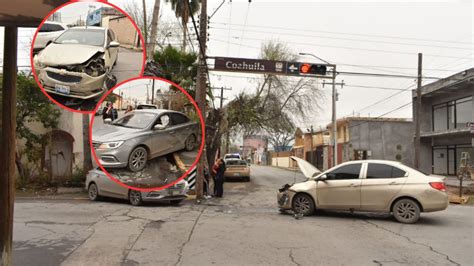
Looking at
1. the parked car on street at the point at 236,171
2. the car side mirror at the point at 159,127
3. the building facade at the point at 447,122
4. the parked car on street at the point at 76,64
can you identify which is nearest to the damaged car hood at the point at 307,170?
the car side mirror at the point at 159,127

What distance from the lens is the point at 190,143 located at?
457cm

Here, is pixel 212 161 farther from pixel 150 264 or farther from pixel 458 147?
pixel 458 147

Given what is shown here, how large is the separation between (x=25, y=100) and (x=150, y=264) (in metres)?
14.4

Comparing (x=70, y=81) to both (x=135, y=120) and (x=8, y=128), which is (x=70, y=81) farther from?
(x=8, y=128)

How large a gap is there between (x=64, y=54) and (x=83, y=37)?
24 cm

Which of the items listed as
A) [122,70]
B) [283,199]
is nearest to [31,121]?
[283,199]

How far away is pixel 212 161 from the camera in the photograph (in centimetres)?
2138

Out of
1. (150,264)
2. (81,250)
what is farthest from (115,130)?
(81,250)

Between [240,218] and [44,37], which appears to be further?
[240,218]

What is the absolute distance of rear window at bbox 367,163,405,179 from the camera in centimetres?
1167

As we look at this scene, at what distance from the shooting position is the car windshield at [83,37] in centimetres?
358

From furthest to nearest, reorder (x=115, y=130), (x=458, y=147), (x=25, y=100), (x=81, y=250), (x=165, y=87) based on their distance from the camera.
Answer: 1. (x=458, y=147)
2. (x=25, y=100)
3. (x=81, y=250)
4. (x=165, y=87)
5. (x=115, y=130)

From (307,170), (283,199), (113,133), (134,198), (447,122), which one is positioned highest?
(447,122)

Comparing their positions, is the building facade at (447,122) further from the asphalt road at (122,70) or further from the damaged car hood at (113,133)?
the damaged car hood at (113,133)
